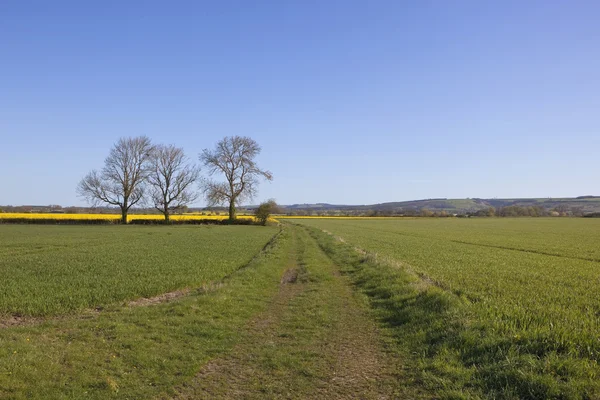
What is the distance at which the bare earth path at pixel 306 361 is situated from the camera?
5.79m

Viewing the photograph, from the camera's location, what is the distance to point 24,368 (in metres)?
6.09

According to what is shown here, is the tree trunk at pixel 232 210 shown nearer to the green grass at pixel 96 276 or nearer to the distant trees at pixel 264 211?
the distant trees at pixel 264 211

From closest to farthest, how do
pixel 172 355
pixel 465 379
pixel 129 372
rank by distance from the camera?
pixel 465 379
pixel 129 372
pixel 172 355

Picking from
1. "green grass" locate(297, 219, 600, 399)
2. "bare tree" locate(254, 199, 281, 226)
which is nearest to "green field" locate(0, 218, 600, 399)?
"green grass" locate(297, 219, 600, 399)

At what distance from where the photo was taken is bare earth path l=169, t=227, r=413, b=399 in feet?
19.0

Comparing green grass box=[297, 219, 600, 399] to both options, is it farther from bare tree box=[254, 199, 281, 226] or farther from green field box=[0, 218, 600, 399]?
bare tree box=[254, 199, 281, 226]

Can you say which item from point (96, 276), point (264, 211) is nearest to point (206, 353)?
point (96, 276)

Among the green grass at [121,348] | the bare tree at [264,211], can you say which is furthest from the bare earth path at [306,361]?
the bare tree at [264,211]

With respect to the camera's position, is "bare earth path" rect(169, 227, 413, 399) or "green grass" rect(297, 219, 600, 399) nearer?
"green grass" rect(297, 219, 600, 399)

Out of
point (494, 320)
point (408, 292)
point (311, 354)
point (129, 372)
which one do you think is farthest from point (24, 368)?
point (408, 292)

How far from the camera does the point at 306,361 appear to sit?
6.96m

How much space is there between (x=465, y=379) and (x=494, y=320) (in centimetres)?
302

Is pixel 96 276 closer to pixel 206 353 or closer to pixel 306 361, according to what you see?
pixel 206 353

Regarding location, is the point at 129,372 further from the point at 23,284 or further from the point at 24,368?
the point at 23,284
